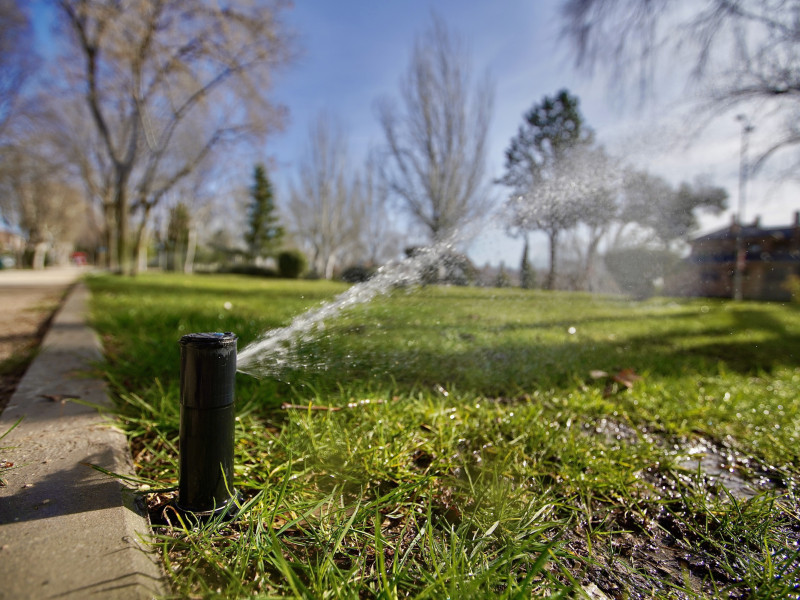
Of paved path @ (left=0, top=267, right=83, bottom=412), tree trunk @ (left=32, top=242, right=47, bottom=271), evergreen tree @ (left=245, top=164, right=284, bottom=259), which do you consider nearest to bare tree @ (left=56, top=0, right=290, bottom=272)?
paved path @ (left=0, top=267, right=83, bottom=412)

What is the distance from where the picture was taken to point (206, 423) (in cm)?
107

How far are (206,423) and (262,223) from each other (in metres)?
34.8

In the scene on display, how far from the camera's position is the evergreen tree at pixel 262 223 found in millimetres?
32956

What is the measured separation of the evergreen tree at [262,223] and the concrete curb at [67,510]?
3279 cm

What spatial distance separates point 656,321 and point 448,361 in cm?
471

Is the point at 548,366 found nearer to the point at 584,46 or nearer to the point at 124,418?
the point at 124,418

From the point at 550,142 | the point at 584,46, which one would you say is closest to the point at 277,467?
the point at 550,142

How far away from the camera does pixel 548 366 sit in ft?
8.57

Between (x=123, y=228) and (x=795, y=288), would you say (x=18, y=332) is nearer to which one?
(x=123, y=228)

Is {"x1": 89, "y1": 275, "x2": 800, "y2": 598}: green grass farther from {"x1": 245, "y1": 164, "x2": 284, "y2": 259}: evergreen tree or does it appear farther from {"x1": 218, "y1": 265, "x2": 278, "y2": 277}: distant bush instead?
{"x1": 245, "y1": 164, "x2": 284, "y2": 259}: evergreen tree

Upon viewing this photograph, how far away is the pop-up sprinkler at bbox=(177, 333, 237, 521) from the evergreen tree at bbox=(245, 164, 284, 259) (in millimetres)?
33356

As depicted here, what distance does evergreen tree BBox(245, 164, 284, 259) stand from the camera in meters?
33.0

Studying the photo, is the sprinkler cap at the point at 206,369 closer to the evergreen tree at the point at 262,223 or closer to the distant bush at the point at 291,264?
the distant bush at the point at 291,264

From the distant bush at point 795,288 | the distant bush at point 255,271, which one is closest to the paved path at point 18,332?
the distant bush at point 795,288
